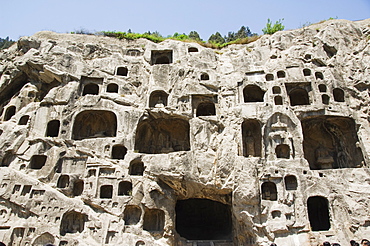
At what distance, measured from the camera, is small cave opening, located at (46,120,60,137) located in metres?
20.8

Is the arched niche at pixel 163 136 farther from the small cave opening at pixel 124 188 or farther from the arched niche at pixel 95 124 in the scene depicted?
the small cave opening at pixel 124 188

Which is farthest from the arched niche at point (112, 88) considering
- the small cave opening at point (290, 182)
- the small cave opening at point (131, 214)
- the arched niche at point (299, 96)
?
the small cave opening at point (290, 182)

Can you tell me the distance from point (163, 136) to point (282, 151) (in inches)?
358

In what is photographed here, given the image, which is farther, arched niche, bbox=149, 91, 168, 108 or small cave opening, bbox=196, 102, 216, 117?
small cave opening, bbox=196, 102, 216, 117

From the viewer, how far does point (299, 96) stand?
22.4m

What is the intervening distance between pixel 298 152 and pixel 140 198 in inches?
421

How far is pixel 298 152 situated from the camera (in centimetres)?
1847

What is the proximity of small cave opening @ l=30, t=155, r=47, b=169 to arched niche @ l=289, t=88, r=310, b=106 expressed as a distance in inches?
737

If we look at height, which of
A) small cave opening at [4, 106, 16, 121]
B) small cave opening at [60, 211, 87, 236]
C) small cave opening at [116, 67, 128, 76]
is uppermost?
small cave opening at [116, 67, 128, 76]

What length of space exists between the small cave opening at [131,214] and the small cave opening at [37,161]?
6924mm

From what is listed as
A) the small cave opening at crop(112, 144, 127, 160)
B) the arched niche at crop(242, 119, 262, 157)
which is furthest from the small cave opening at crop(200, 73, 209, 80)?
the small cave opening at crop(112, 144, 127, 160)

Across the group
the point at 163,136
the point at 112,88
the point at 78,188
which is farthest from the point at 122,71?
the point at 78,188

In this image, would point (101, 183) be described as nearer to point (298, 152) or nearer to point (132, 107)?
point (132, 107)

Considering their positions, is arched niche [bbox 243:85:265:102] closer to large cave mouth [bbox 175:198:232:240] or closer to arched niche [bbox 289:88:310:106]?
arched niche [bbox 289:88:310:106]
